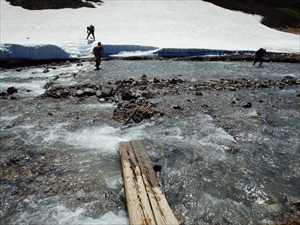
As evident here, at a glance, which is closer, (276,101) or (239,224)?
(239,224)

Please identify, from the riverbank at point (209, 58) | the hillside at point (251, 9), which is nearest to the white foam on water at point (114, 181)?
the riverbank at point (209, 58)

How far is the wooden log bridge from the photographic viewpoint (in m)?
3.16

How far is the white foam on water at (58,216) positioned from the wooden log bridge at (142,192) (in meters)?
0.34

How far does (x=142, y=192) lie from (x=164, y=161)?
1424mm

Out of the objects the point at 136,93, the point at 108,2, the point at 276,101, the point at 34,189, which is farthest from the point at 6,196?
the point at 108,2

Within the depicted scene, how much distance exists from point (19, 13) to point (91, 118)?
30.6m

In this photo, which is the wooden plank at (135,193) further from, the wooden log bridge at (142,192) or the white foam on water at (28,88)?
the white foam on water at (28,88)

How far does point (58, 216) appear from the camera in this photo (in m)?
3.62

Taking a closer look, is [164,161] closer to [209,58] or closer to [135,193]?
[135,193]

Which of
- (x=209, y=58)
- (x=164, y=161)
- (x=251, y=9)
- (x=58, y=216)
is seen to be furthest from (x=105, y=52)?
(x=251, y=9)

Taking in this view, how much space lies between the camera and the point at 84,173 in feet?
15.2

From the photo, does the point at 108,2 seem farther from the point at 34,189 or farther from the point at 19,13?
the point at 34,189

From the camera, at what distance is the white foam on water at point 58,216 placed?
3516 millimetres

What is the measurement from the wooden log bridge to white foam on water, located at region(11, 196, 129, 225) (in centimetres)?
34
